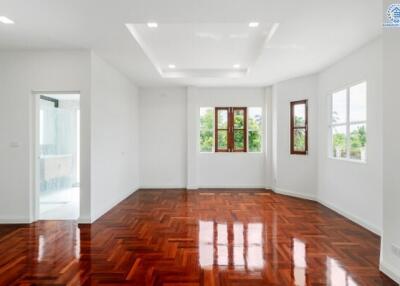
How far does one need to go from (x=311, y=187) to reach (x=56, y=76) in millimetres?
5233

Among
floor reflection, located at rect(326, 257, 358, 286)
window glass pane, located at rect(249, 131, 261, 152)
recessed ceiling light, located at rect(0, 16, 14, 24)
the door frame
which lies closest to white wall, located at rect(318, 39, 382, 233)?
floor reflection, located at rect(326, 257, 358, 286)

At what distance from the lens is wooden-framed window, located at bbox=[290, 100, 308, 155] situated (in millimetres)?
5652

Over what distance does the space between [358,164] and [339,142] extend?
0.75 m

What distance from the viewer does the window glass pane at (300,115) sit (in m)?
5.69

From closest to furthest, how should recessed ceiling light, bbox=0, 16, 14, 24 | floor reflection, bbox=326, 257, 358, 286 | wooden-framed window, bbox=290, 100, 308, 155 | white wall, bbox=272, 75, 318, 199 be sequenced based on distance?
floor reflection, bbox=326, 257, 358, 286 < recessed ceiling light, bbox=0, 16, 14, 24 < white wall, bbox=272, 75, 318, 199 < wooden-framed window, bbox=290, 100, 308, 155

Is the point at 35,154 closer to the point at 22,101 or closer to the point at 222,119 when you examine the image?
the point at 22,101

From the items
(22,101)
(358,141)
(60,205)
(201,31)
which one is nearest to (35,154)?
(22,101)

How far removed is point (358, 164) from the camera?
13.2ft

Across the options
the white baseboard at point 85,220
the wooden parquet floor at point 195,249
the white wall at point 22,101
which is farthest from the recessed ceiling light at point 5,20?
the white baseboard at point 85,220

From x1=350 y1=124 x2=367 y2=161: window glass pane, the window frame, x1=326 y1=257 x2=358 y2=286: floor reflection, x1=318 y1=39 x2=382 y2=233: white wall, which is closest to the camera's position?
x1=326 y1=257 x2=358 y2=286: floor reflection

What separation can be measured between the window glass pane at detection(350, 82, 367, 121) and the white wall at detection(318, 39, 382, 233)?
0.42 feet

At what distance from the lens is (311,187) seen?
553cm

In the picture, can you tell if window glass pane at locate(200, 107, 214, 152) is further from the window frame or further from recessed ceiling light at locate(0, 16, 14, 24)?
recessed ceiling light at locate(0, 16, 14, 24)

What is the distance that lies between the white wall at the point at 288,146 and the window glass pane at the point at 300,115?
0.15 metres
